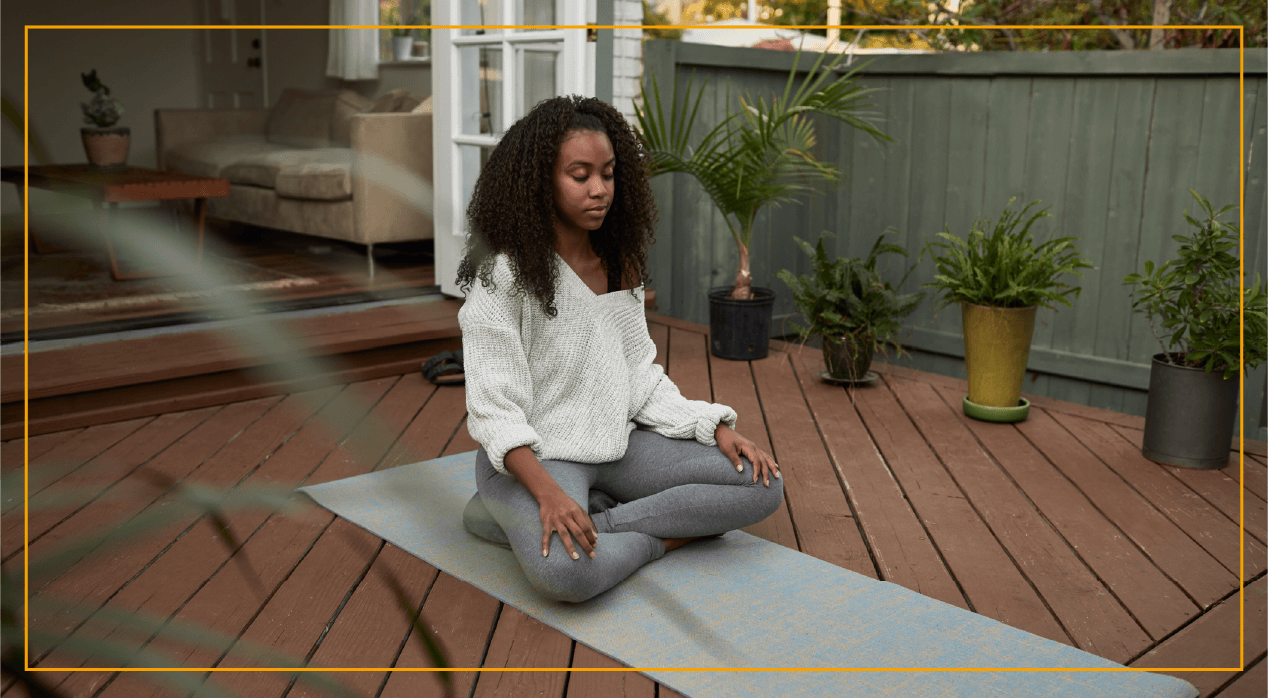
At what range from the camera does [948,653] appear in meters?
1.58

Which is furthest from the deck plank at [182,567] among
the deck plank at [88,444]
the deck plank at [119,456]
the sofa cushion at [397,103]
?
the sofa cushion at [397,103]

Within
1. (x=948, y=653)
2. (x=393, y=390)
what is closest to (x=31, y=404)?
(x=393, y=390)

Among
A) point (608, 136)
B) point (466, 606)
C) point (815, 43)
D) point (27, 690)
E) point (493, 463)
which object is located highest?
point (815, 43)

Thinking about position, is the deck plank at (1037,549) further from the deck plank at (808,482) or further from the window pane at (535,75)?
the window pane at (535,75)

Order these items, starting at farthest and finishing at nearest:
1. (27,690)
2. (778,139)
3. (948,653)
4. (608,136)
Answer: (778,139)
(608,136)
(948,653)
(27,690)

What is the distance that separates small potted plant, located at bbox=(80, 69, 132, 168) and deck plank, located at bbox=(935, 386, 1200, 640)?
3.97 metres

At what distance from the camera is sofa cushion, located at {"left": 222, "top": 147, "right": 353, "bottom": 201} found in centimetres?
406

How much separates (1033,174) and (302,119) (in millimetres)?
3903

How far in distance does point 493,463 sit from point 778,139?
82.5 inches

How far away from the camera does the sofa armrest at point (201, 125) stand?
5809mm

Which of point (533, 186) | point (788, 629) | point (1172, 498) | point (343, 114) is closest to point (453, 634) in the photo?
point (788, 629)

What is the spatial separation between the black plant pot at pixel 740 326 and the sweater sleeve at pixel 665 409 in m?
1.58

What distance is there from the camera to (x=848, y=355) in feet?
10.7

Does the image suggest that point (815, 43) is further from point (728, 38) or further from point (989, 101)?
point (728, 38)
